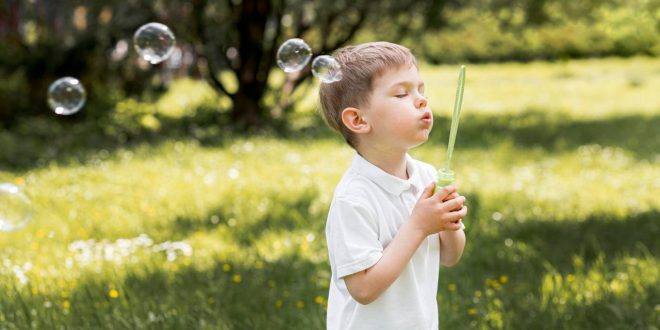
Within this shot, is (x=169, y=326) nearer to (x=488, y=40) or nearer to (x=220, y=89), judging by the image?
(x=220, y=89)

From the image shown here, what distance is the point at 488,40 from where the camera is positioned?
27.6 m

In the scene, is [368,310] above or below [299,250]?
above

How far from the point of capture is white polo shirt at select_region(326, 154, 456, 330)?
2104 millimetres

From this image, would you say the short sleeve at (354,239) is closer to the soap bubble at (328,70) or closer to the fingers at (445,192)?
the fingers at (445,192)

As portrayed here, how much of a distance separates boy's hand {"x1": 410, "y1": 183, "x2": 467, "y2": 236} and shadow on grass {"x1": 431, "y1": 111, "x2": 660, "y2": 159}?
20.9ft

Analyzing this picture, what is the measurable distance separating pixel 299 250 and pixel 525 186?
242cm

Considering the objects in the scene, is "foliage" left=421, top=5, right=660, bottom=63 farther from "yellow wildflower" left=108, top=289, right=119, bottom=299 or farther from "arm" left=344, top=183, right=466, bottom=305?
"arm" left=344, top=183, right=466, bottom=305

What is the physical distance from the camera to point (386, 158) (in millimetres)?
2225

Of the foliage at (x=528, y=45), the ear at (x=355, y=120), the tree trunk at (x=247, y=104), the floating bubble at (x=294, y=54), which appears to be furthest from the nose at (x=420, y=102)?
the foliage at (x=528, y=45)

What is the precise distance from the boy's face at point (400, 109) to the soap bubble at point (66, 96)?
2428 mm

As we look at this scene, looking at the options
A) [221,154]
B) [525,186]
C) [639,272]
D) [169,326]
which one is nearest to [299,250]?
[169,326]

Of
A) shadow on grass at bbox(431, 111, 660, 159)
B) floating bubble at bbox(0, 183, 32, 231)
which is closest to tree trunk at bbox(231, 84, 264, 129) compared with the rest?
shadow on grass at bbox(431, 111, 660, 159)

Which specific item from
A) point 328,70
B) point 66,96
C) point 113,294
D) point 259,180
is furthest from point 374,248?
point 259,180

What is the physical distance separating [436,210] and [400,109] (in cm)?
26
